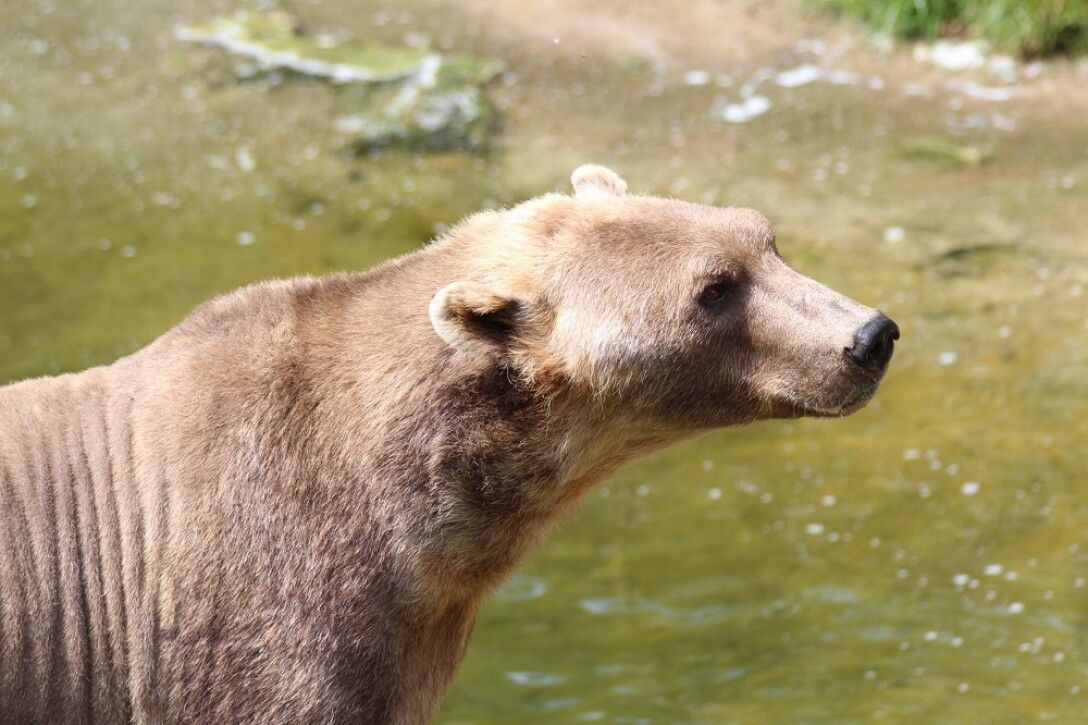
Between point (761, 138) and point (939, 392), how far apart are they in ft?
12.8

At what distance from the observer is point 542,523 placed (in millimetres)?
5594

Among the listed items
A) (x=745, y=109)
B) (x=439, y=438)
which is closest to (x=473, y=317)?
(x=439, y=438)

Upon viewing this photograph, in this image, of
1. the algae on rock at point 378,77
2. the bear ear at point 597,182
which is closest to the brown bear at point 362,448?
the bear ear at point 597,182

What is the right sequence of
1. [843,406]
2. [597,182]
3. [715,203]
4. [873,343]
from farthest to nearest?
[715,203]
[597,182]
[843,406]
[873,343]

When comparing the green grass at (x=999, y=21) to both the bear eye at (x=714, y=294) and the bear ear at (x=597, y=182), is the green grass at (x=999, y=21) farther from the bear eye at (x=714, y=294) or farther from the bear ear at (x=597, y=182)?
the bear eye at (x=714, y=294)

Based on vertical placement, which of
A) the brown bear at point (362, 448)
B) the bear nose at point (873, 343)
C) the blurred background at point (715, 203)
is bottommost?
the blurred background at point (715, 203)

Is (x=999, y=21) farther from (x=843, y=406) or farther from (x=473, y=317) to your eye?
(x=473, y=317)

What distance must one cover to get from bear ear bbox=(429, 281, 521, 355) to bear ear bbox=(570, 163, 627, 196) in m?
0.77

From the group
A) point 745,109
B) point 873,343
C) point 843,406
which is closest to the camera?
point 873,343

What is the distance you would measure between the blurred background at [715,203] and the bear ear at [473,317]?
278 centimetres

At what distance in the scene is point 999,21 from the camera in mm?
13859

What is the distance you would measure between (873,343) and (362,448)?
1.78m

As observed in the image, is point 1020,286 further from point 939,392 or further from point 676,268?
point 676,268

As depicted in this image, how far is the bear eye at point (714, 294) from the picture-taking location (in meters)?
5.39
